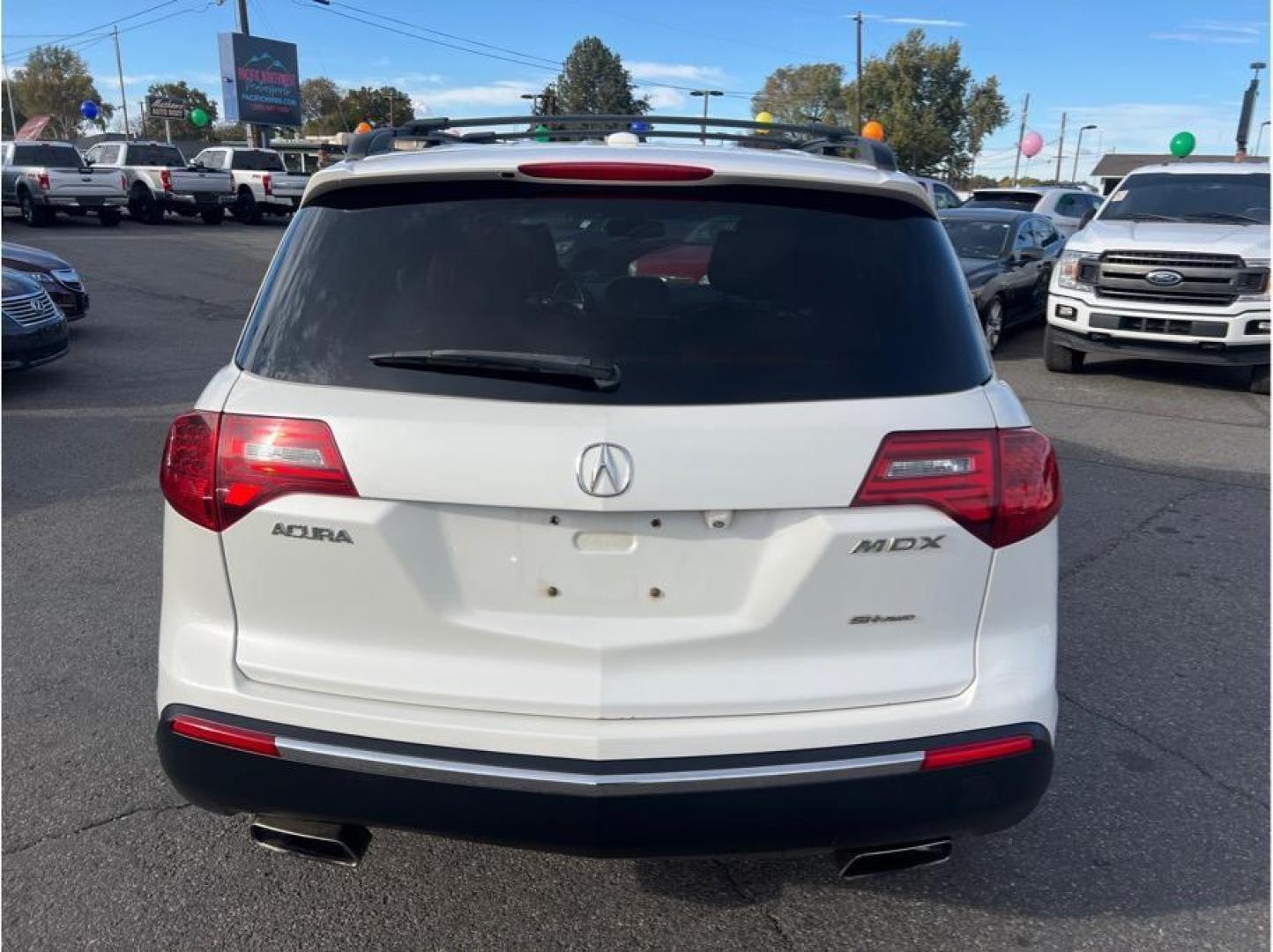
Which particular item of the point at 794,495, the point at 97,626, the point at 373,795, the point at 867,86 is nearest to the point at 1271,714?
the point at 794,495

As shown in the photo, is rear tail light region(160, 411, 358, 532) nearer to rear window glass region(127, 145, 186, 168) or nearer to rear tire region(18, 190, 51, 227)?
rear tire region(18, 190, 51, 227)

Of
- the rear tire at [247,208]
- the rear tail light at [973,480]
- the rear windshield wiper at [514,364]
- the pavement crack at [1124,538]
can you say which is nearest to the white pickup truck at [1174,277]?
the pavement crack at [1124,538]

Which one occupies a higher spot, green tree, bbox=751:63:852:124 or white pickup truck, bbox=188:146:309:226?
green tree, bbox=751:63:852:124

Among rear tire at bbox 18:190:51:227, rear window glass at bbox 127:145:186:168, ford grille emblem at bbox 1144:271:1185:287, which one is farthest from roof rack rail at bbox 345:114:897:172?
rear window glass at bbox 127:145:186:168

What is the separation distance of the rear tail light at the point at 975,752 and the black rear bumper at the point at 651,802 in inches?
0.4

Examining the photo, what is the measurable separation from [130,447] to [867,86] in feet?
241

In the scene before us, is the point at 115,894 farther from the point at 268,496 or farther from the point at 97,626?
the point at 97,626

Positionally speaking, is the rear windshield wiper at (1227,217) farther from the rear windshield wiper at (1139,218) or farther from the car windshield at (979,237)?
the car windshield at (979,237)

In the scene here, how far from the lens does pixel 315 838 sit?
2348 millimetres

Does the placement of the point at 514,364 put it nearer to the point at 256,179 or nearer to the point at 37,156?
the point at 37,156

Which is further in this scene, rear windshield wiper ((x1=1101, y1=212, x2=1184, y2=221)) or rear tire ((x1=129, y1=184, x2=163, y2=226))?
rear tire ((x1=129, y1=184, x2=163, y2=226))

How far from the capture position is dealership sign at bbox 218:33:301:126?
4122 centimetres

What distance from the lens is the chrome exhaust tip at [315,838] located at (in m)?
2.31

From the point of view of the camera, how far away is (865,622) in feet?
7.14
